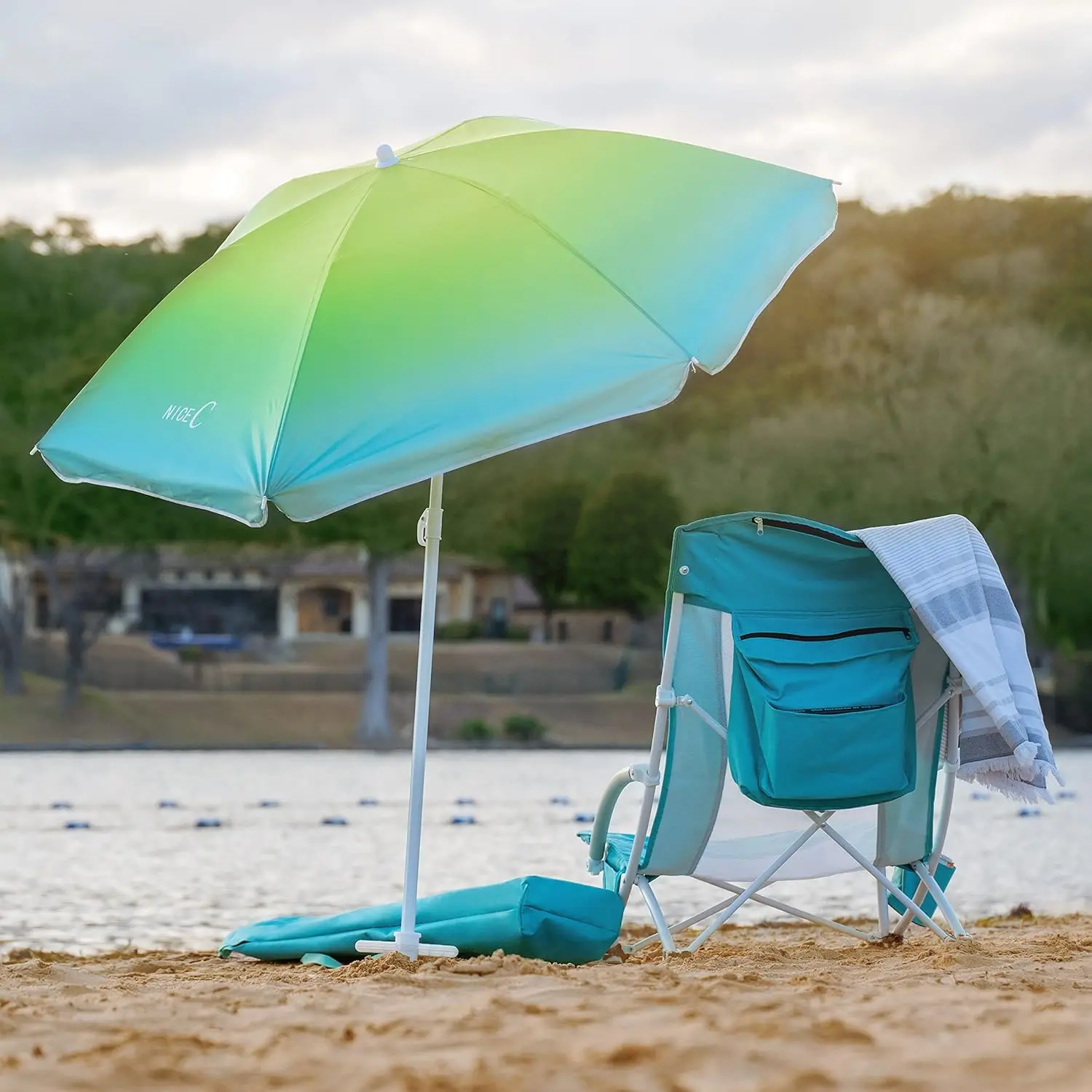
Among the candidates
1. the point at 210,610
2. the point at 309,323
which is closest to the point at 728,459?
the point at 210,610

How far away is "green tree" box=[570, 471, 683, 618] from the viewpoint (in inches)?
1212

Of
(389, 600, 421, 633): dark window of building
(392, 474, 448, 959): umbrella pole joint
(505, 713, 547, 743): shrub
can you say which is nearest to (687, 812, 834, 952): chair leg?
(392, 474, 448, 959): umbrella pole joint

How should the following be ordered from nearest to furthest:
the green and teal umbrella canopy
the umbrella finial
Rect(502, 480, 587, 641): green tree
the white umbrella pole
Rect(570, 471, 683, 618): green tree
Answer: the green and teal umbrella canopy → the white umbrella pole → the umbrella finial → Rect(570, 471, 683, 618): green tree → Rect(502, 480, 587, 641): green tree

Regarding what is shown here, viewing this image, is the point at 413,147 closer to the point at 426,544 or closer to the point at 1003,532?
the point at 426,544

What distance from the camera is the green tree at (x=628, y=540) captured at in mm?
30781

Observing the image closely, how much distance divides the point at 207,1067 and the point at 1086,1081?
0.94 m

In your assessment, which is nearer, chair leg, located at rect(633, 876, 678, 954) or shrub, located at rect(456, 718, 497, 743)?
chair leg, located at rect(633, 876, 678, 954)

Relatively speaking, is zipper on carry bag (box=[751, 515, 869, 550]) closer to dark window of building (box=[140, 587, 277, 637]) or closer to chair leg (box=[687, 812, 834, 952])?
chair leg (box=[687, 812, 834, 952])

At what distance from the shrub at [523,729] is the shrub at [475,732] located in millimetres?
317

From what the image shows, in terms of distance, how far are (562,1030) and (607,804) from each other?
59.6 inches

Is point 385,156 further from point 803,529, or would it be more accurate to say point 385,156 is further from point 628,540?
point 628,540

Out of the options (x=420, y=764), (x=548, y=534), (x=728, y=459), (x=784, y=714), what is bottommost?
(x=420, y=764)

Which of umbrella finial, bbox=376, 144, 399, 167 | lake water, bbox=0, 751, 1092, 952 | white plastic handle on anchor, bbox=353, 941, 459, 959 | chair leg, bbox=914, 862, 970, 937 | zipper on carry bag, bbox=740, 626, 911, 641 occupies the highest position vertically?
umbrella finial, bbox=376, 144, 399, 167

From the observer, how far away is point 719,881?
3.49 metres
